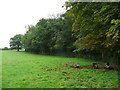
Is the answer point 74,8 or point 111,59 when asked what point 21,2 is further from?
point 111,59

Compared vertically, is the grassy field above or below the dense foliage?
below

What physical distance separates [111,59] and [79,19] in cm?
573

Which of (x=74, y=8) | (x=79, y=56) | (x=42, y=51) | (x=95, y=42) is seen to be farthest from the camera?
(x=42, y=51)

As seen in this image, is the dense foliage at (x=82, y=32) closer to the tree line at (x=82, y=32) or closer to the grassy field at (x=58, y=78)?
the tree line at (x=82, y=32)

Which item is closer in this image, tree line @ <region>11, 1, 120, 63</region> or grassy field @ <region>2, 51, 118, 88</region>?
grassy field @ <region>2, 51, 118, 88</region>

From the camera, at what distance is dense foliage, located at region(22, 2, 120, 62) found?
13.1 ft

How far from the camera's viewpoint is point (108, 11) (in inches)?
153

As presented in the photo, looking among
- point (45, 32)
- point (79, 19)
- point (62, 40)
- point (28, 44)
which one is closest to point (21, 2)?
point (79, 19)

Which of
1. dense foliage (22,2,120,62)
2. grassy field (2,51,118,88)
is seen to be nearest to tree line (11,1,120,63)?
dense foliage (22,2,120,62)

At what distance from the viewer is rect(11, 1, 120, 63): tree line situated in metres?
4.00

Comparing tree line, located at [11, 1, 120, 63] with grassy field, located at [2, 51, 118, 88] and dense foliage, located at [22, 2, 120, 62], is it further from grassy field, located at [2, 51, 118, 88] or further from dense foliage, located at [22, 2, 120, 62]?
grassy field, located at [2, 51, 118, 88]

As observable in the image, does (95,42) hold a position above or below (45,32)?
below

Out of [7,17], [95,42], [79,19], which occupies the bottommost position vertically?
[95,42]

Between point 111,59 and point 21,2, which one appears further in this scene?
point 111,59
